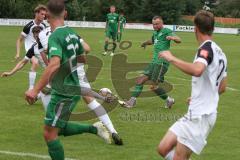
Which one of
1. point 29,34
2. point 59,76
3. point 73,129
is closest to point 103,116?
point 73,129

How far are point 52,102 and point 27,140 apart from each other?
213cm

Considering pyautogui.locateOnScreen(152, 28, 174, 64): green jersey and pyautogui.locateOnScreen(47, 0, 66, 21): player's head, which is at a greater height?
pyautogui.locateOnScreen(47, 0, 66, 21): player's head

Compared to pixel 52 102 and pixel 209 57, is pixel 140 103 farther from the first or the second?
pixel 209 57

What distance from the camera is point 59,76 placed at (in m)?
6.69

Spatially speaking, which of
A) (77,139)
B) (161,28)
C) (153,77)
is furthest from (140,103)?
(77,139)

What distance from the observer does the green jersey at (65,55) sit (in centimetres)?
623

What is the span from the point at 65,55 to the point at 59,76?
39 cm

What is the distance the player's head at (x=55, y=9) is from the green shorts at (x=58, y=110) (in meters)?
0.97

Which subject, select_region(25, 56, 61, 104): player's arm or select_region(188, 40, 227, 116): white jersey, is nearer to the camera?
select_region(188, 40, 227, 116): white jersey

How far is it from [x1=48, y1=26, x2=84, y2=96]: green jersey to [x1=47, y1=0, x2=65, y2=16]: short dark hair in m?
0.19

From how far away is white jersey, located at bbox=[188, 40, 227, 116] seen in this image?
5453 millimetres

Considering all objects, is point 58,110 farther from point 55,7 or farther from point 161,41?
point 161,41

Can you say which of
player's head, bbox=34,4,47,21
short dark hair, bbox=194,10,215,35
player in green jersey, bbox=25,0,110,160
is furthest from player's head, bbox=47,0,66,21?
player's head, bbox=34,4,47,21

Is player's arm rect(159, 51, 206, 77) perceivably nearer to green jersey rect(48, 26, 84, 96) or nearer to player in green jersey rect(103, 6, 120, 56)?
green jersey rect(48, 26, 84, 96)
